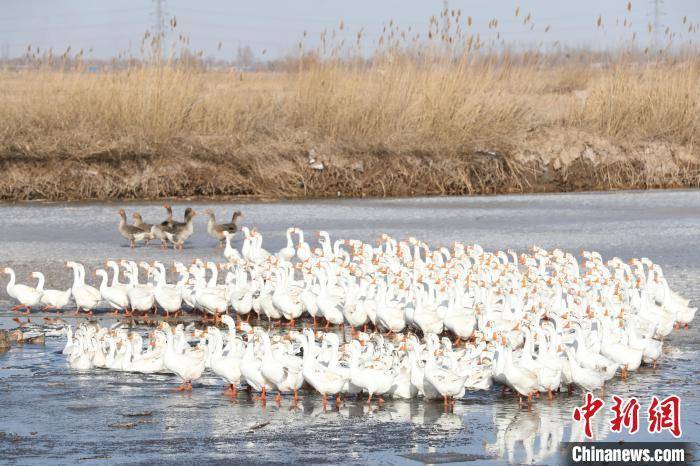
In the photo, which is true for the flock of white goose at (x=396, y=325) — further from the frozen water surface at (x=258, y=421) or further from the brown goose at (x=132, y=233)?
the brown goose at (x=132, y=233)

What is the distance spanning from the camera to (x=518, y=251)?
1698 cm

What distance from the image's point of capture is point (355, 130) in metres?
26.8

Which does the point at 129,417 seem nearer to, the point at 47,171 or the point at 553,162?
the point at 47,171

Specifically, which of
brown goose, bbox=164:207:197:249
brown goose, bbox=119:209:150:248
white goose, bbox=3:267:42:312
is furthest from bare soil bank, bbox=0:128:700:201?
white goose, bbox=3:267:42:312

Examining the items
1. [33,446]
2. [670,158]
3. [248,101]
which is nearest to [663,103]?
[670,158]

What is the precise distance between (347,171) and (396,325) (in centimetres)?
1386

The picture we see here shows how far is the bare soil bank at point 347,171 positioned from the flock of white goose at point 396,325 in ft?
31.8

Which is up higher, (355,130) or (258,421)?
(355,130)

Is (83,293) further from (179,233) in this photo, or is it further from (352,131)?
(352,131)

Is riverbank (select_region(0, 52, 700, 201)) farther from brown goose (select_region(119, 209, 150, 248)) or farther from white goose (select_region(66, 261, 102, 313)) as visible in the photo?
white goose (select_region(66, 261, 102, 313))

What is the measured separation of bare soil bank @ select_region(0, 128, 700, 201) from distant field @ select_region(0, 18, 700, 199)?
3cm

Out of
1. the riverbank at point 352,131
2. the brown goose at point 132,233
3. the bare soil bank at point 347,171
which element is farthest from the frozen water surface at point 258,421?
the riverbank at point 352,131

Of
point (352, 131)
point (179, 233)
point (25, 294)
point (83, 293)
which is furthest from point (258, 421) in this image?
point (352, 131)

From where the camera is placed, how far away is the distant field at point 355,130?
82.5 feet
